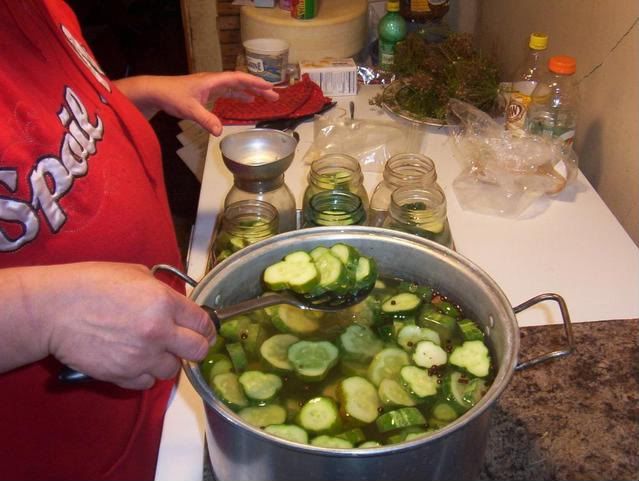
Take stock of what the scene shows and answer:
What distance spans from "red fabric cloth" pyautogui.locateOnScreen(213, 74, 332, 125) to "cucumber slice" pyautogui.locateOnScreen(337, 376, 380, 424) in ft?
3.00

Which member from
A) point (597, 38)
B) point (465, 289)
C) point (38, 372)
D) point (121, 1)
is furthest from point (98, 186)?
point (121, 1)

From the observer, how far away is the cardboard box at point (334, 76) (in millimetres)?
1598

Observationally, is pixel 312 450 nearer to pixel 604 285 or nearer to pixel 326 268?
pixel 326 268

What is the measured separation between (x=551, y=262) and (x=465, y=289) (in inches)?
15.2

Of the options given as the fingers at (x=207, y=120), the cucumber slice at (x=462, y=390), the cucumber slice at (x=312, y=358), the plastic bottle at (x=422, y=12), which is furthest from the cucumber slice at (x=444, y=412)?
the plastic bottle at (x=422, y=12)

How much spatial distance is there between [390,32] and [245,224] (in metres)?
1.02

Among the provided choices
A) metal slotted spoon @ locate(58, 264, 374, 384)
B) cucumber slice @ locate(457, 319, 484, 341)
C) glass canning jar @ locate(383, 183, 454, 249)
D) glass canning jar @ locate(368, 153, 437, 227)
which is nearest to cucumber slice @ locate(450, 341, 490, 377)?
cucumber slice @ locate(457, 319, 484, 341)

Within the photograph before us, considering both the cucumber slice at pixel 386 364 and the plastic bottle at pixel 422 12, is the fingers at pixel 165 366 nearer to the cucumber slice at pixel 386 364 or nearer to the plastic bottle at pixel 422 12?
the cucumber slice at pixel 386 364

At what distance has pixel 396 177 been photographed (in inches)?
37.8

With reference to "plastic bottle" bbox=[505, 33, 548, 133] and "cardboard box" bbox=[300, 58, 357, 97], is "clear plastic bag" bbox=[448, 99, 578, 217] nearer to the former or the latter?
"plastic bottle" bbox=[505, 33, 548, 133]

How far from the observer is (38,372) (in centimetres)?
75

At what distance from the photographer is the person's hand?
1.85 feet

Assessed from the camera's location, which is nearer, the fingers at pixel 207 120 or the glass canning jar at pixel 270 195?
the glass canning jar at pixel 270 195

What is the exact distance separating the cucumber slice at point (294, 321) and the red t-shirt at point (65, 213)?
25 centimetres
